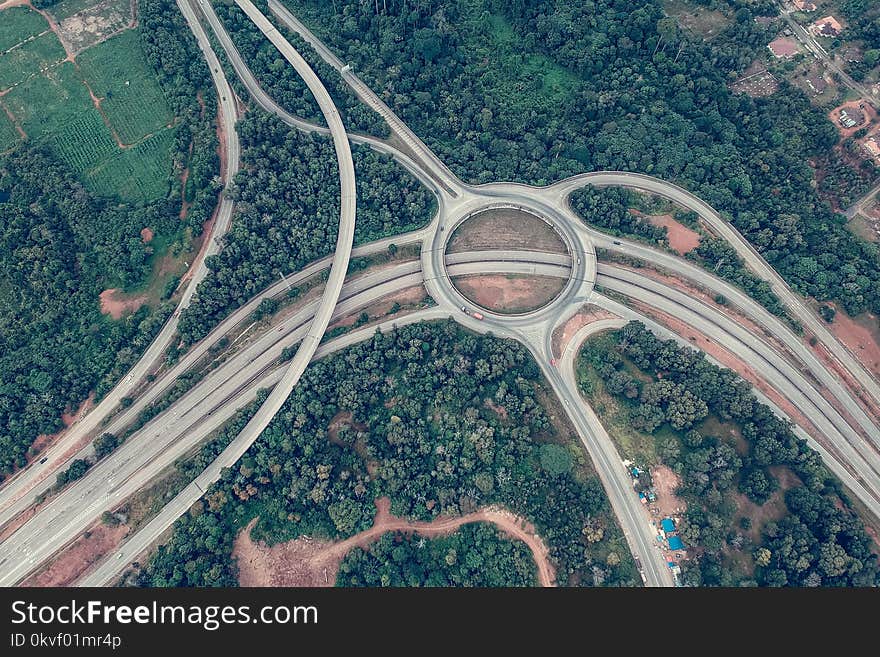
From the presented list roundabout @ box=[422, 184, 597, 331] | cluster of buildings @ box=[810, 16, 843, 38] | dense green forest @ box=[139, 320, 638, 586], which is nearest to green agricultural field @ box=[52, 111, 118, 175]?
dense green forest @ box=[139, 320, 638, 586]

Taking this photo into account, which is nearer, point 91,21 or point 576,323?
point 576,323

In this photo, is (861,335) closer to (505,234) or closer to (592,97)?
(505,234)

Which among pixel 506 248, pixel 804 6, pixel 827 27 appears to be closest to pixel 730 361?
pixel 506 248

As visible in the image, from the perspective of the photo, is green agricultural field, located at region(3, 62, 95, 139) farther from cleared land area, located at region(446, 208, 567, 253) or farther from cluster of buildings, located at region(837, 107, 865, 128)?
cluster of buildings, located at region(837, 107, 865, 128)

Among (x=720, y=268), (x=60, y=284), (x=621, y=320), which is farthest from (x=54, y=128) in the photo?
(x=720, y=268)

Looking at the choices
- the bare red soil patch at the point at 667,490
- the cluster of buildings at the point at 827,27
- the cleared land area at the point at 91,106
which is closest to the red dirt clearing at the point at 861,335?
the bare red soil patch at the point at 667,490

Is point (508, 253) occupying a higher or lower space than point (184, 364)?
higher
